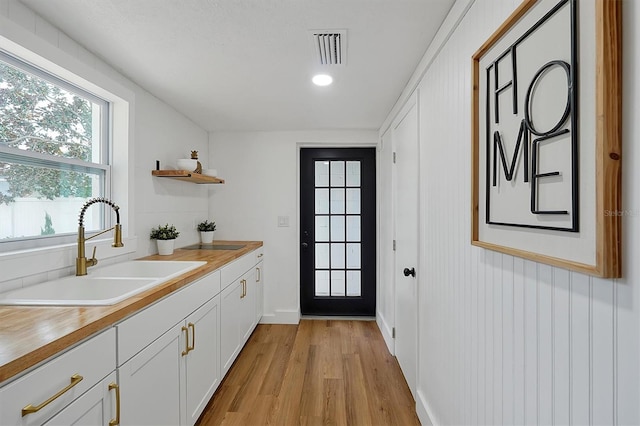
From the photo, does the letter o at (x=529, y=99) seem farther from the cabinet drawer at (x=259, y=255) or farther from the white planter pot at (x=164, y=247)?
the cabinet drawer at (x=259, y=255)

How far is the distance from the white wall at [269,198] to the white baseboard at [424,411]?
1.84 metres

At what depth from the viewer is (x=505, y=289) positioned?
102 centimetres

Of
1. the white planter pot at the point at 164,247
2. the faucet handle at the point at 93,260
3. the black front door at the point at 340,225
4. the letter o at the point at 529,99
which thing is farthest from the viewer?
the black front door at the point at 340,225

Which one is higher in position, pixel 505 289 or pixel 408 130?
pixel 408 130

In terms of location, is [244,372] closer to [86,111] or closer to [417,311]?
[417,311]

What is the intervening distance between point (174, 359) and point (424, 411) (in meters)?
1.46

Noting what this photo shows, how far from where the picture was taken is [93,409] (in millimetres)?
1050

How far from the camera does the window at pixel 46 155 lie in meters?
1.49

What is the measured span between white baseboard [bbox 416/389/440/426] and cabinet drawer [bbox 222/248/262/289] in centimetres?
152

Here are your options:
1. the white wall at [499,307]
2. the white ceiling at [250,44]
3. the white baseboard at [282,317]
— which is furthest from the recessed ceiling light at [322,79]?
the white baseboard at [282,317]

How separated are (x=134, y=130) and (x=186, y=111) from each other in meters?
0.78

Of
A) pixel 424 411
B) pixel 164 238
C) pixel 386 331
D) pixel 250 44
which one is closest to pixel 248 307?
pixel 164 238

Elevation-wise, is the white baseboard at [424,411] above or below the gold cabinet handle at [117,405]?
below

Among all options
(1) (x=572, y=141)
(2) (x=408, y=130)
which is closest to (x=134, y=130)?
(2) (x=408, y=130)
